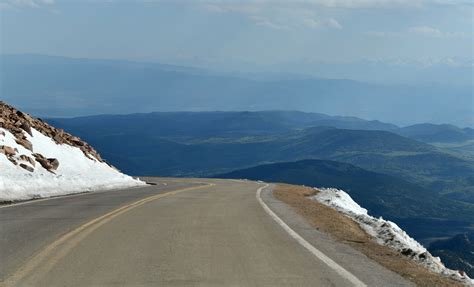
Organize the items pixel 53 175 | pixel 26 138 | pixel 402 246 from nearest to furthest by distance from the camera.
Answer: pixel 402 246 < pixel 53 175 < pixel 26 138

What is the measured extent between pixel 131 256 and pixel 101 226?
420 centimetres

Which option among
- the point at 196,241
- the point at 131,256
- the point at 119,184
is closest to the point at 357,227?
the point at 196,241

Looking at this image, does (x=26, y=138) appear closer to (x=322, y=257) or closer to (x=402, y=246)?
(x=402, y=246)

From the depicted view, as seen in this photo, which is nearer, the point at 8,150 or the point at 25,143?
the point at 8,150

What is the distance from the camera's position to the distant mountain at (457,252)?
6587 inches

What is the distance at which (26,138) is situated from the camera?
1329 inches

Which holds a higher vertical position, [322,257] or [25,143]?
[25,143]

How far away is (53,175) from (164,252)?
18.9 m

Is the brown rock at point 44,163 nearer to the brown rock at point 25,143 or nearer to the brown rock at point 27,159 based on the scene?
the brown rock at point 27,159

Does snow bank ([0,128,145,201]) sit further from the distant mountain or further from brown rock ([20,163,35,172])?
the distant mountain

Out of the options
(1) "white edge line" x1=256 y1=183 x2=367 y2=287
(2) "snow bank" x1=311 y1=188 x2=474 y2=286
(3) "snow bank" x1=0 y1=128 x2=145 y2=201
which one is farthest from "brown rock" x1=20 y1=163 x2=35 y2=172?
(1) "white edge line" x1=256 y1=183 x2=367 y2=287

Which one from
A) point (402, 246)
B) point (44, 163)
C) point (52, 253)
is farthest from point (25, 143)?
point (402, 246)

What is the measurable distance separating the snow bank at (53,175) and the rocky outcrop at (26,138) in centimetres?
28

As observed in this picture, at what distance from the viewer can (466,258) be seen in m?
178
